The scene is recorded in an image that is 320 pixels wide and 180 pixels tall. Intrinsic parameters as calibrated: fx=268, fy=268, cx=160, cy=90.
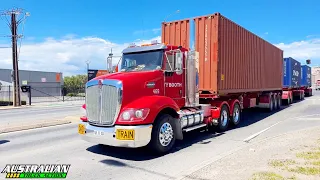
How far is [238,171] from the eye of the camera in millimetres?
4844

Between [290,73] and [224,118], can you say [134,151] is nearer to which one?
[224,118]

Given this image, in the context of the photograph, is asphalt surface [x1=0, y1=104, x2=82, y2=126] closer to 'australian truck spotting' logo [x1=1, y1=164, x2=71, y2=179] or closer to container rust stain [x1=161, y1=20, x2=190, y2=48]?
'australian truck spotting' logo [x1=1, y1=164, x2=71, y2=179]

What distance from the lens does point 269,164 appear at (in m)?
5.17

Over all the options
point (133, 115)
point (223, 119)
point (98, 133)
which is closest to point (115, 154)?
point (98, 133)

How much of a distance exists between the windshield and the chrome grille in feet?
4.51

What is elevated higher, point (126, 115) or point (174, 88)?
point (174, 88)

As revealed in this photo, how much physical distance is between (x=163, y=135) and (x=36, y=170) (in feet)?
9.36

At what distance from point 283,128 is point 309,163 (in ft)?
17.5

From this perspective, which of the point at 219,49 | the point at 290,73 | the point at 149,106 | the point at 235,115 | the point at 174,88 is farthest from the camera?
the point at 290,73

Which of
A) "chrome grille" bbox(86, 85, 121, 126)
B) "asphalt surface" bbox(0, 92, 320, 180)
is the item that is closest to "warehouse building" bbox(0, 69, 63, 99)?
"asphalt surface" bbox(0, 92, 320, 180)

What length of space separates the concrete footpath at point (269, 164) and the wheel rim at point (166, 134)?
4.82 ft

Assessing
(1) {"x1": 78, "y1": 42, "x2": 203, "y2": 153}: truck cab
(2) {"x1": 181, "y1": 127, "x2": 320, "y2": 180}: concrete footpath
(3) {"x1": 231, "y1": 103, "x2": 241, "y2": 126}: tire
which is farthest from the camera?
(3) {"x1": 231, "y1": 103, "x2": 241, "y2": 126}: tire

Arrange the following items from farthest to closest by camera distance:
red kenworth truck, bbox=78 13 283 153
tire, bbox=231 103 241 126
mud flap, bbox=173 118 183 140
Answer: tire, bbox=231 103 241 126 → mud flap, bbox=173 118 183 140 → red kenworth truck, bbox=78 13 283 153

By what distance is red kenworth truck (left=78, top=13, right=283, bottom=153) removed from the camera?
6000mm
